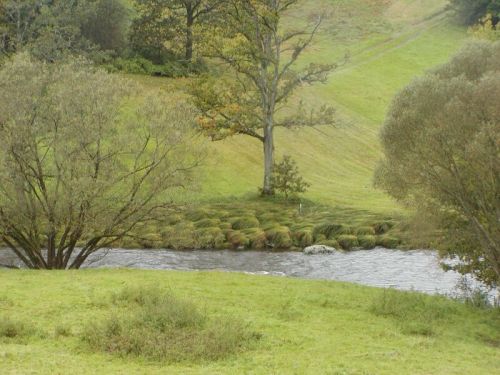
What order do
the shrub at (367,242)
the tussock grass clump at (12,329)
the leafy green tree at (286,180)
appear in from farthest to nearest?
the leafy green tree at (286,180) < the shrub at (367,242) < the tussock grass clump at (12,329)

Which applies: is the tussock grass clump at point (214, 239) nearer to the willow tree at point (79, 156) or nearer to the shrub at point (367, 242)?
the shrub at point (367, 242)

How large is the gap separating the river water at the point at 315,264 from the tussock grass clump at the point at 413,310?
276 inches

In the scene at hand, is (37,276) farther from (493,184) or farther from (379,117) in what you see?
(379,117)

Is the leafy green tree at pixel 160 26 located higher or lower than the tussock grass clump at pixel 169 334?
higher

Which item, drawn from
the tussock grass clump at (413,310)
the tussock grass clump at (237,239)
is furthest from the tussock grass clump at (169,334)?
the tussock grass clump at (237,239)

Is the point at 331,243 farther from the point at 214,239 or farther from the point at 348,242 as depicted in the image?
the point at 214,239

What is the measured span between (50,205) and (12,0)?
40.3 m

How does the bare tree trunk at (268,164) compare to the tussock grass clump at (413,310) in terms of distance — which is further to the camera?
the bare tree trunk at (268,164)

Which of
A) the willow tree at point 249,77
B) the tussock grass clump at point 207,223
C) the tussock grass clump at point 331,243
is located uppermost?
the willow tree at point 249,77

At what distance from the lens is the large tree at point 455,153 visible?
20688 millimetres

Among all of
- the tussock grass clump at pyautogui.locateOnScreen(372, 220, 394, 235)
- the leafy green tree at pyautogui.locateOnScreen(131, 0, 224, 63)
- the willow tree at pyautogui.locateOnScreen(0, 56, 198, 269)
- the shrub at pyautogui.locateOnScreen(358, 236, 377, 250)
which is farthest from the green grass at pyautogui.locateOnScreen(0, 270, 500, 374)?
the leafy green tree at pyautogui.locateOnScreen(131, 0, 224, 63)

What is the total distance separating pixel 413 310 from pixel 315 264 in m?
14.3

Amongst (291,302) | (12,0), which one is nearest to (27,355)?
(291,302)

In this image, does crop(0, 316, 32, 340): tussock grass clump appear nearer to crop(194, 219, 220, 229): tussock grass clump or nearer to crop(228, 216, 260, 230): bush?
crop(194, 219, 220, 229): tussock grass clump
